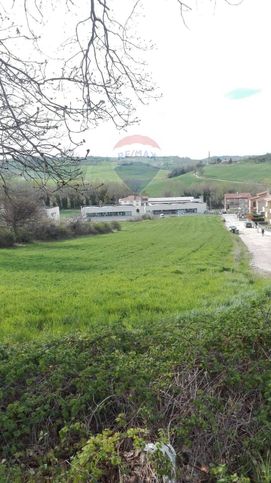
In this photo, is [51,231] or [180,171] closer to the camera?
[51,231]

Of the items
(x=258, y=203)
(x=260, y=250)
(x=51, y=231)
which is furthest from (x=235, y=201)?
(x=260, y=250)

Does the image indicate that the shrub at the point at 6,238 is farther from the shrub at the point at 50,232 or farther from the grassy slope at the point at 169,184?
the grassy slope at the point at 169,184

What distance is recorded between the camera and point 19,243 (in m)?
45.2

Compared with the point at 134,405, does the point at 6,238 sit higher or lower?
lower

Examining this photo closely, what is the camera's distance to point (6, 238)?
1692 inches

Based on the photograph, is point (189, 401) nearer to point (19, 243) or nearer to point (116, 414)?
point (116, 414)

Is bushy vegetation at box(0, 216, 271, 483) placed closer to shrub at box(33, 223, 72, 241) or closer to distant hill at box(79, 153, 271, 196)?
shrub at box(33, 223, 72, 241)

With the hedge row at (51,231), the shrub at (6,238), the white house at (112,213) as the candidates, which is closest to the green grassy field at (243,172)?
the white house at (112,213)

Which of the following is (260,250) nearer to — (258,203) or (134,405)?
(134,405)

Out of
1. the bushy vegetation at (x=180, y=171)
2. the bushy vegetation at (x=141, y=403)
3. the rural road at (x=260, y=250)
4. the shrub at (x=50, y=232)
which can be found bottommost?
the rural road at (x=260, y=250)

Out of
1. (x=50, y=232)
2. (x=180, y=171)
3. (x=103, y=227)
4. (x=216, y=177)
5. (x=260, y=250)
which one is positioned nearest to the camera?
(x=260, y=250)

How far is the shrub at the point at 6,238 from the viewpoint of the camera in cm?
4250

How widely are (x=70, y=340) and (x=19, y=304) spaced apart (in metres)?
5.24

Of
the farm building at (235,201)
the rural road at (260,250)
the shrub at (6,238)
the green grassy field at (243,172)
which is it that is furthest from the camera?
the green grassy field at (243,172)
